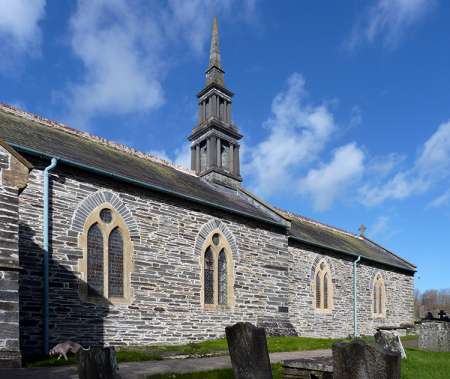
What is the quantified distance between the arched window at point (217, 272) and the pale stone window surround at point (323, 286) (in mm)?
6522

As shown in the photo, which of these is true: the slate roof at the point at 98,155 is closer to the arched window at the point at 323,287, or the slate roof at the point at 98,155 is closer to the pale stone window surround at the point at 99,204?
the pale stone window surround at the point at 99,204

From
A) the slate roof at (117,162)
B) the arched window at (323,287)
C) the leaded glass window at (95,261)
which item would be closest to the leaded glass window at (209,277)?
the slate roof at (117,162)

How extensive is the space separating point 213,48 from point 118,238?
15368 mm

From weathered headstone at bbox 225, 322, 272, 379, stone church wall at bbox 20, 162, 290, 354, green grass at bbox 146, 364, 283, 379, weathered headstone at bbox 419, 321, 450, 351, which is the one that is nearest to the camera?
weathered headstone at bbox 225, 322, 272, 379

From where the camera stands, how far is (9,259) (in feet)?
30.2

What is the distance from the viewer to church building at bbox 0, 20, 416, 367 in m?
11.7

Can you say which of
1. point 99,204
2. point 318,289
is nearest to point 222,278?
point 99,204

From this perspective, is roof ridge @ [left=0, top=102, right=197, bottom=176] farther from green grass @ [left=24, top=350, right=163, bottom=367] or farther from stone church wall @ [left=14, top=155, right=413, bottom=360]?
green grass @ [left=24, top=350, right=163, bottom=367]

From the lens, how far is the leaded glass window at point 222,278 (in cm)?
1734

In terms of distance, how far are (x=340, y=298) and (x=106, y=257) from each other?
14.7 metres

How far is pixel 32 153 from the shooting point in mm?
12055

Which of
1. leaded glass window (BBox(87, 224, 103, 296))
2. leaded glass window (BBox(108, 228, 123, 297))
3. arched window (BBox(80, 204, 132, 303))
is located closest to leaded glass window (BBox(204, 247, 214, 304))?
arched window (BBox(80, 204, 132, 303))

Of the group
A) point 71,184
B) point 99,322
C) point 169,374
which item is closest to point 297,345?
point 99,322

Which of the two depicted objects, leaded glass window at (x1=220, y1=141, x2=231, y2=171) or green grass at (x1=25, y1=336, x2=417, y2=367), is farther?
leaded glass window at (x1=220, y1=141, x2=231, y2=171)
